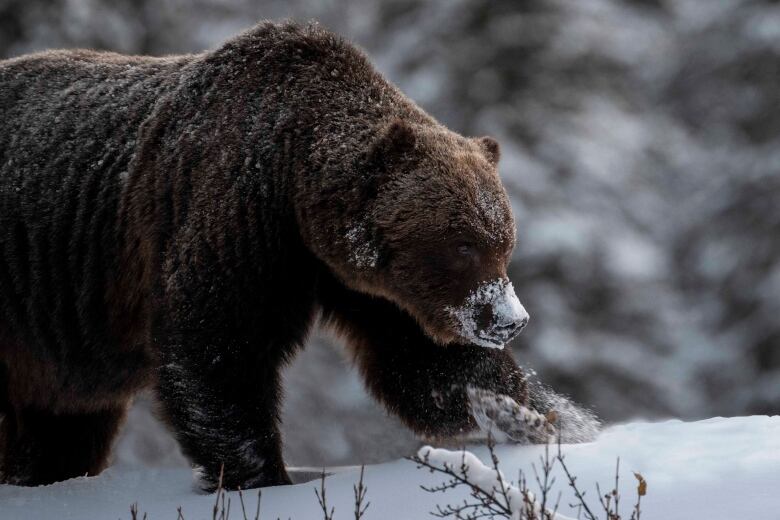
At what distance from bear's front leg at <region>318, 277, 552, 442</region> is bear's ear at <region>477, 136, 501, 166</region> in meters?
0.83

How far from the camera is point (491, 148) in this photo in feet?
18.5

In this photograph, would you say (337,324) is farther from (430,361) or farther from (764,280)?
(764,280)

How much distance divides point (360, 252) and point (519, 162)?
31.6 feet

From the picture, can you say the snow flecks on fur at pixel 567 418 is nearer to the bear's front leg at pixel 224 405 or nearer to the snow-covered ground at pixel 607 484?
the snow-covered ground at pixel 607 484

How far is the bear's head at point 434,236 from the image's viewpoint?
506 cm

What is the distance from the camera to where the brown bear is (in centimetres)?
514

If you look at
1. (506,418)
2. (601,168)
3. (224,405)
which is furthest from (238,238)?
(601,168)

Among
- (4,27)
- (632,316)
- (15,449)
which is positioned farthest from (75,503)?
(4,27)

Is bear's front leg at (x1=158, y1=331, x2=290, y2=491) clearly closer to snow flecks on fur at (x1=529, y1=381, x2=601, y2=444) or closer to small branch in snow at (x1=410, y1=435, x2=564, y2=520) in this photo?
snow flecks on fur at (x1=529, y1=381, x2=601, y2=444)

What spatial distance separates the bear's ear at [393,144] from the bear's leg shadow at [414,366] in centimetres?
71

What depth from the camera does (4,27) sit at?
1447 centimetres

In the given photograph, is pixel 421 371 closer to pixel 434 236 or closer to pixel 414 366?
pixel 414 366

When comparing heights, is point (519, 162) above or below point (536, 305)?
above

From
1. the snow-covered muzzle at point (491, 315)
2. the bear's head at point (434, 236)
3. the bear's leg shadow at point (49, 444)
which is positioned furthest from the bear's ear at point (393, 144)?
the bear's leg shadow at point (49, 444)
